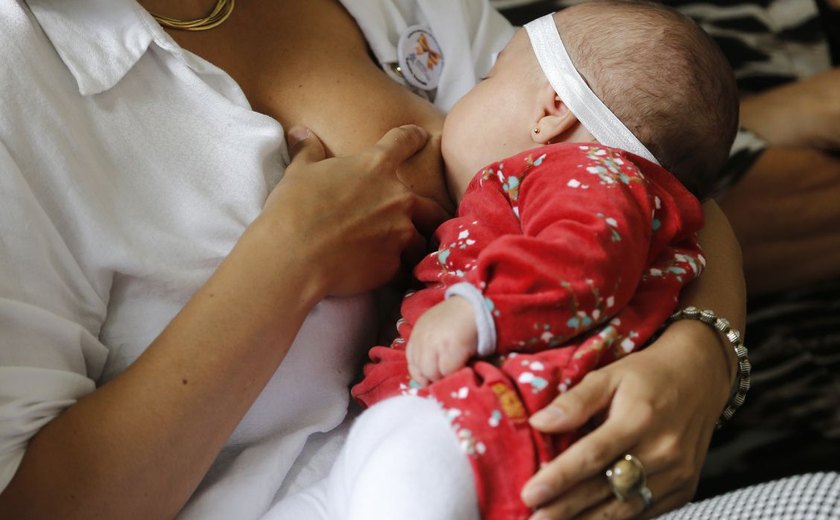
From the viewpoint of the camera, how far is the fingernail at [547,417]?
0.80m

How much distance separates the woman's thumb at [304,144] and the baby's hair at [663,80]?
36 cm

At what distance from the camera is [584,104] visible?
105 cm

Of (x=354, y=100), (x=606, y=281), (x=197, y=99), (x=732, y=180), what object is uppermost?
(x=197, y=99)

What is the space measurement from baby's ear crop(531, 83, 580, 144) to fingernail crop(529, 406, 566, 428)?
404mm

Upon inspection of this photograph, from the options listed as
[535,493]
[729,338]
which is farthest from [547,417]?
[729,338]

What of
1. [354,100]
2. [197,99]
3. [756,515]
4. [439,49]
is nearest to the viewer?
[756,515]

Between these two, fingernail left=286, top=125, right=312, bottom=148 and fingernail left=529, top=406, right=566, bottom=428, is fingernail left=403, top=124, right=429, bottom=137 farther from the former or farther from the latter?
fingernail left=529, top=406, right=566, bottom=428

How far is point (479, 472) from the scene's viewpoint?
787 mm

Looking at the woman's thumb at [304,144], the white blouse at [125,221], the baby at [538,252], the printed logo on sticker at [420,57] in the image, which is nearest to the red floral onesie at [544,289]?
the baby at [538,252]

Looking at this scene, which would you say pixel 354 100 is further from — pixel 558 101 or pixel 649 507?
pixel 649 507

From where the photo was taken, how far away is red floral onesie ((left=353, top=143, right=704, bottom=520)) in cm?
81

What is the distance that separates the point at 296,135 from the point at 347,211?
161mm

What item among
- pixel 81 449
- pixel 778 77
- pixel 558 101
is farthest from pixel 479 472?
pixel 778 77

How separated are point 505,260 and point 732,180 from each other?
2.37 feet
